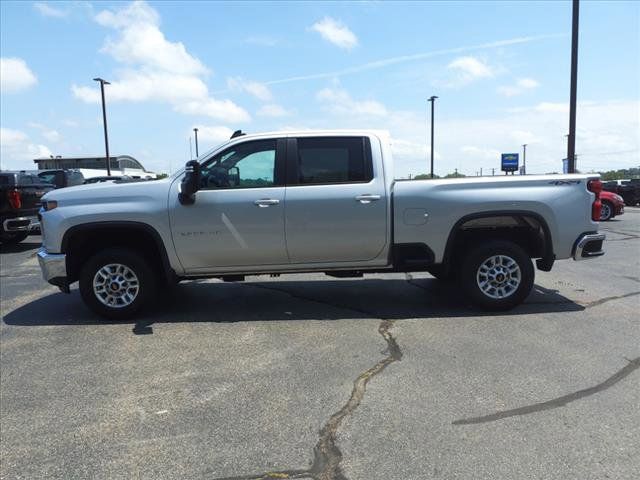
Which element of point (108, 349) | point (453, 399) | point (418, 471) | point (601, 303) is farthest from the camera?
point (601, 303)

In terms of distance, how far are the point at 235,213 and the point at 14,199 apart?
8089mm

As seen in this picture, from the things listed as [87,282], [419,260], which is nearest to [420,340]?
[419,260]

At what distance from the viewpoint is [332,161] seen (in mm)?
6074

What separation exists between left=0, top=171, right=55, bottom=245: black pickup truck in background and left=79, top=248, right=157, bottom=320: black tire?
6934mm

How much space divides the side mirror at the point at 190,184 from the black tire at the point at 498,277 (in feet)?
10.4

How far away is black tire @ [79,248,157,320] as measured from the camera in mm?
5949

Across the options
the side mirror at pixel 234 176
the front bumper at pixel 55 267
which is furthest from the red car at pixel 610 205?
the front bumper at pixel 55 267

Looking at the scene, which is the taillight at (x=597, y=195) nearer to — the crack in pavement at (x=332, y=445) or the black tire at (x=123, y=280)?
the crack in pavement at (x=332, y=445)

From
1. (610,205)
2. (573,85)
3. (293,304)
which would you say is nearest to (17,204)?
(293,304)

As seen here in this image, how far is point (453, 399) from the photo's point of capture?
3.82 metres

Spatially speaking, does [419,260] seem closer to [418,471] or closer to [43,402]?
[418,471]

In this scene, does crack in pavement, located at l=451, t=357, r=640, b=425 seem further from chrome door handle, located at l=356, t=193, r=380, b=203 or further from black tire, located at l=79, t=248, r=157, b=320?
black tire, located at l=79, t=248, r=157, b=320

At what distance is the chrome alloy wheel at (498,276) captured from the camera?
20.1 feet

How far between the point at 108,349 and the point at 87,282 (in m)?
1.16
